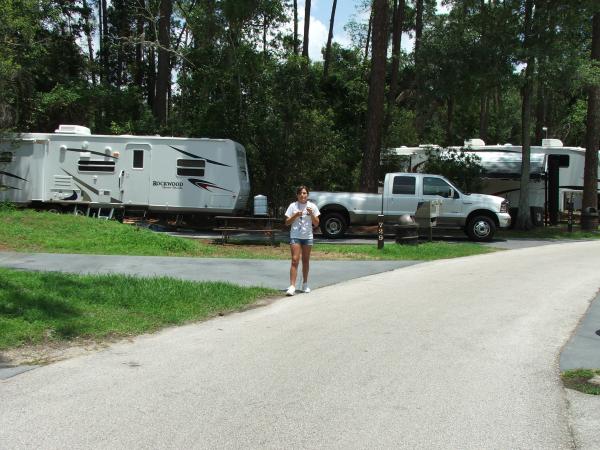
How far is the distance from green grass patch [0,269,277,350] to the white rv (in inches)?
428

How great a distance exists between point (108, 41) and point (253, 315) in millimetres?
31284

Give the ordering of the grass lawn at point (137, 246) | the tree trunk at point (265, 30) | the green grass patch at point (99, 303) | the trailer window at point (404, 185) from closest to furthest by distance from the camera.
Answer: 1. the green grass patch at point (99, 303)
2. the grass lawn at point (137, 246)
3. the trailer window at point (404, 185)
4. the tree trunk at point (265, 30)

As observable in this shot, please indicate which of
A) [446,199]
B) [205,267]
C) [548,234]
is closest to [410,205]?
[446,199]

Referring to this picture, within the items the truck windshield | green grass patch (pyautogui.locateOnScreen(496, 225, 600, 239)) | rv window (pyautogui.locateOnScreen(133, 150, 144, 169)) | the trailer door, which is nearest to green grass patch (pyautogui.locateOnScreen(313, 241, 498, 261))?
the truck windshield

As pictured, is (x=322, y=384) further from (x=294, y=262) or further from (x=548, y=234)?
(x=548, y=234)

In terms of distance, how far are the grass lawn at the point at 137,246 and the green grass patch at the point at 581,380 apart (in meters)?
9.12

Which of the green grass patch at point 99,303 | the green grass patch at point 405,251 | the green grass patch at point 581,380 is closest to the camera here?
the green grass patch at point 581,380

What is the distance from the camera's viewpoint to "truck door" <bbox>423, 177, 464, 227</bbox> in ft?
64.8

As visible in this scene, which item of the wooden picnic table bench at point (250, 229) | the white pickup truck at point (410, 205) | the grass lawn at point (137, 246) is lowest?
the grass lawn at point (137, 246)

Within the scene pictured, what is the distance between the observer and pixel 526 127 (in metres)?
22.2

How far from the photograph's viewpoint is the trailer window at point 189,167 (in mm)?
21156

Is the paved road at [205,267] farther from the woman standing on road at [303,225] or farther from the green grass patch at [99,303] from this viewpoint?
the green grass patch at [99,303]

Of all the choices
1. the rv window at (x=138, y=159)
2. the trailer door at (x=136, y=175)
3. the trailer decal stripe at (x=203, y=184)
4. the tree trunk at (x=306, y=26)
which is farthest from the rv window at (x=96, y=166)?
the tree trunk at (x=306, y=26)

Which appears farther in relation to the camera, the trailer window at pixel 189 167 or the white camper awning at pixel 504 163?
the white camper awning at pixel 504 163
